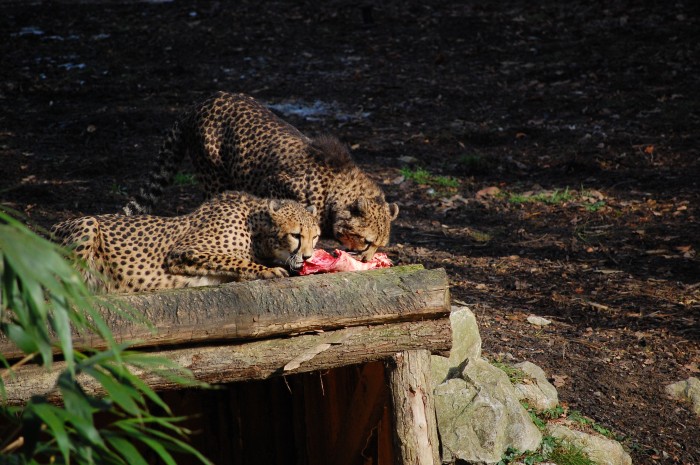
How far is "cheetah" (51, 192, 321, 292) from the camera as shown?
14.3 ft

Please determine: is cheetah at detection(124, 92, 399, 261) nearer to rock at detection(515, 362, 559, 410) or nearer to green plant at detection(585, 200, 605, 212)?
rock at detection(515, 362, 559, 410)

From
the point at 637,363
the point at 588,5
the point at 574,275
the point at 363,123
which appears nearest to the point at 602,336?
the point at 637,363

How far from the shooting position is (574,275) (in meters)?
6.54

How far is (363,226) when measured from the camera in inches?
214

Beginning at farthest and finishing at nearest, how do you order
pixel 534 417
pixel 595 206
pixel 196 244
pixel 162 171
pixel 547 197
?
pixel 547 197 → pixel 595 206 → pixel 162 171 → pixel 534 417 → pixel 196 244

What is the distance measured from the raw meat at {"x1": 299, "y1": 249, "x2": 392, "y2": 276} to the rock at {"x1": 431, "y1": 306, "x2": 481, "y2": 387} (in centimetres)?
50

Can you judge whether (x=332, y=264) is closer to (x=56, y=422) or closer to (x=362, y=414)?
(x=362, y=414)

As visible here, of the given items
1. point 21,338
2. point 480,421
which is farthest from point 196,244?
point 21,338

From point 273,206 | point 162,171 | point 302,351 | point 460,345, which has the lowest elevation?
point 460,345

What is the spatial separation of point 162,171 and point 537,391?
3.17 metres

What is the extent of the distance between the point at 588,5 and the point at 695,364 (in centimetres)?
894

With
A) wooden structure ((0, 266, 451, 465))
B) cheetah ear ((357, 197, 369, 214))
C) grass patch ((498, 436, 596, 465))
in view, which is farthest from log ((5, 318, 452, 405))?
cheetah ear ((357, 197, 369, 214))

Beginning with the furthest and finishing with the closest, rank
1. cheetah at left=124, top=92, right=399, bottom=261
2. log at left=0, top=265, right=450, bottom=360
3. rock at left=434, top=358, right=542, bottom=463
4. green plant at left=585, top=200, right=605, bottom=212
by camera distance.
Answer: green plant at left=585, top=200, right=605, bottom=212
cheetah at left=124, top=92, right=399, bottom=261
rock at left=434, top=358, right=542, bottom=463
log at left=0, top=265, right=450, bottom=360

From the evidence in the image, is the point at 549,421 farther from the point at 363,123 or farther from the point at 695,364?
the point at 363,123
